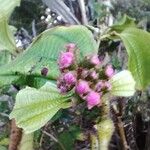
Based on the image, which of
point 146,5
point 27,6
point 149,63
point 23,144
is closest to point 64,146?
point 23,144

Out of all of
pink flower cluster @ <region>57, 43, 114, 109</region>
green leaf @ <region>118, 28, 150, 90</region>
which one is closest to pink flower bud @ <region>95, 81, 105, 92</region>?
pink flower cluster @ <region>57, 43, 114, 109</region>

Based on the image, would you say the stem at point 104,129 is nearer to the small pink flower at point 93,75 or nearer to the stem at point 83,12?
the small pink flower at point 93,75

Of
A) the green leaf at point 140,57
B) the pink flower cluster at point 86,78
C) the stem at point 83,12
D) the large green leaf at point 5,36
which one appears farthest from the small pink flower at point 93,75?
the stem at point 83,12

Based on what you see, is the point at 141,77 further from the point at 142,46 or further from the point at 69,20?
the point at 69,20

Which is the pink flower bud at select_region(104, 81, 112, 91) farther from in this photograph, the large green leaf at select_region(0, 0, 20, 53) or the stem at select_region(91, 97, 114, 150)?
the large green leaf at select_region(0, 0, 20, 53)

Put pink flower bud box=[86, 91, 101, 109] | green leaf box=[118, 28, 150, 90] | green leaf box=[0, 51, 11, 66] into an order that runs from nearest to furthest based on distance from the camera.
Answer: pink flower bud box=[86, 91, 101, 109] → green leaf box=[118, 28, 150, 90] → green leaf box=[0, 51, 11, 66]
